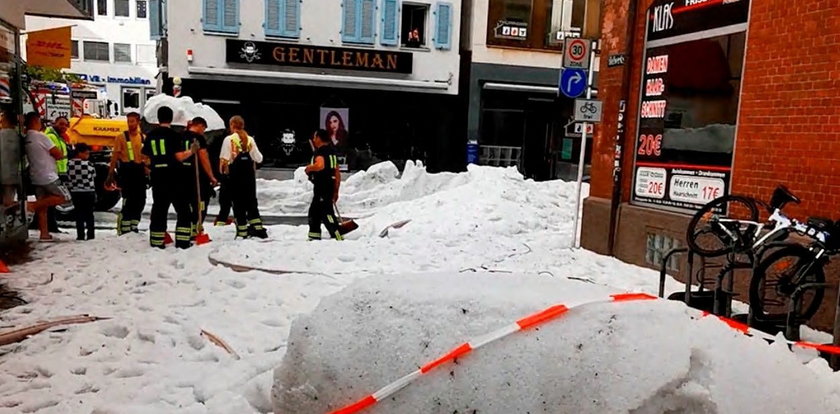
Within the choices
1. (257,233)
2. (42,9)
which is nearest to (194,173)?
(257,233)

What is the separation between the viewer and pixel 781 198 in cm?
604

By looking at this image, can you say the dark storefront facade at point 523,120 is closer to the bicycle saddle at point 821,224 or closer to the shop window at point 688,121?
the shop window at point 688,121

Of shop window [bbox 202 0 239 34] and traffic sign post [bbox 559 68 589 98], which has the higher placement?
shop window [bbox 202 0 239 34]

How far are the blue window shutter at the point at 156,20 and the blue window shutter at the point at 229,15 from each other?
7.61ft

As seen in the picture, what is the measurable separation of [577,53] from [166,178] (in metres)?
5.83

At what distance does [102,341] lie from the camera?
4.79m

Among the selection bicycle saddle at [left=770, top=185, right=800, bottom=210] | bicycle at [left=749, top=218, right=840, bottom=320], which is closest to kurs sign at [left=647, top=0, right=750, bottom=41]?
bicycle saddle at [left=770, top=185, right=800, bottom=210]

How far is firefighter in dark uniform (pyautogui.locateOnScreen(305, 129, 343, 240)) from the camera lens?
9.48 meters

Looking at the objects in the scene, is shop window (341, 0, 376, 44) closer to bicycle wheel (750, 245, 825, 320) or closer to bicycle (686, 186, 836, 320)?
bicycle (686, 186, 836, 320)

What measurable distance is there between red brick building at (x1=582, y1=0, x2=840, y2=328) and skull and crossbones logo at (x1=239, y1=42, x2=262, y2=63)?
43.8 feet

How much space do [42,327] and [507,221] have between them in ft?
25.0

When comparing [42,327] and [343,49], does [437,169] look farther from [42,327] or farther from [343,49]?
[42,327]

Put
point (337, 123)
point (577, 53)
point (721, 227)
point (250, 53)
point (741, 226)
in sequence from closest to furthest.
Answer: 1. point (721, 227)
2. point (741, 226)
3. point (577, 53)
4. point (250, 53)
5. point (337, 123)

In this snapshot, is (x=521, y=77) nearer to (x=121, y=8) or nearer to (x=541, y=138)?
(x=541, y=138)
